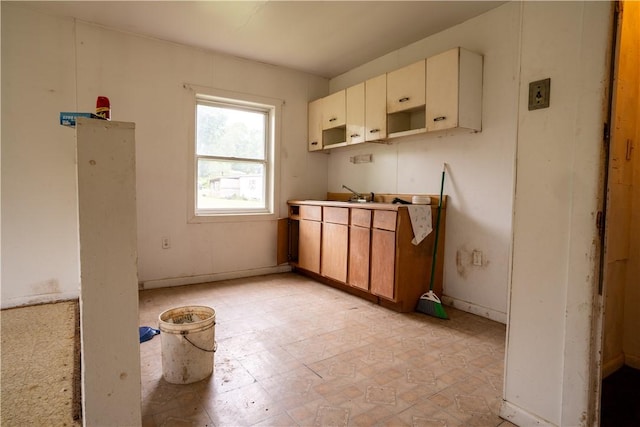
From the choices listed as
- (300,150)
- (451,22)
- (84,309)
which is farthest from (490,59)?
(84,309)

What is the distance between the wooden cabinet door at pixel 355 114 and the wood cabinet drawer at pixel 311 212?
0.89 meters

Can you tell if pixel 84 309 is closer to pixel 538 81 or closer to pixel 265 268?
pixel 538 81

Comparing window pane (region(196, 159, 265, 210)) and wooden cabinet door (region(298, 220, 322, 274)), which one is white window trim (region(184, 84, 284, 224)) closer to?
window pane (region(196, 159, 265, 210))

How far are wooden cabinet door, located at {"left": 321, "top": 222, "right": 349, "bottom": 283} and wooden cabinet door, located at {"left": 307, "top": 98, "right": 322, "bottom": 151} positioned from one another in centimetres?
125

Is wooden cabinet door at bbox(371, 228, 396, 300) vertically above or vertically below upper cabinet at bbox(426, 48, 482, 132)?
below

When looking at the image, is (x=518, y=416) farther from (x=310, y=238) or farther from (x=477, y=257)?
(x=310, y=238)

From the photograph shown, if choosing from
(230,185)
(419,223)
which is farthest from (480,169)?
(230,185)

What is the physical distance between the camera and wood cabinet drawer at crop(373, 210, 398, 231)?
3.12 metres

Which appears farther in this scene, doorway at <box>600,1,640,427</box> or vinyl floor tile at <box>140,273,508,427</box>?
doorway at <box>600,1,640,427</box>

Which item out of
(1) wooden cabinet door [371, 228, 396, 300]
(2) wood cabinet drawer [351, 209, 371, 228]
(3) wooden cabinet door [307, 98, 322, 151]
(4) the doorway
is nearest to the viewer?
(4) the doorway

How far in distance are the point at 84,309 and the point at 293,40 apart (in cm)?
333

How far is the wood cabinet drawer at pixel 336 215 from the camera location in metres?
3.67

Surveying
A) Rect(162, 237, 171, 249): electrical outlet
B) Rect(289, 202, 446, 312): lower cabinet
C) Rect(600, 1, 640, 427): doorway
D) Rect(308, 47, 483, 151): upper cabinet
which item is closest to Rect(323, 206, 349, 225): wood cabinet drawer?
Rect(289, 202, 446, 312): lower cabinet

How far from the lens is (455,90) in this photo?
2951 millimetres
